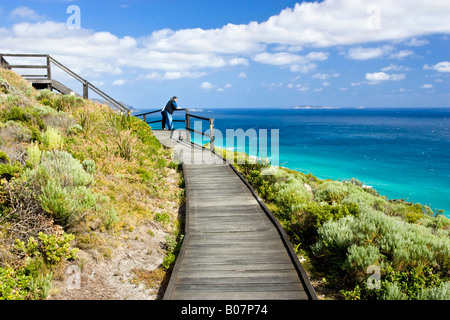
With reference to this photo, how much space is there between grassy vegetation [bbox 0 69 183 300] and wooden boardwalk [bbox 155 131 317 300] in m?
0.56

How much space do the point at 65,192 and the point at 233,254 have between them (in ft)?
11.7

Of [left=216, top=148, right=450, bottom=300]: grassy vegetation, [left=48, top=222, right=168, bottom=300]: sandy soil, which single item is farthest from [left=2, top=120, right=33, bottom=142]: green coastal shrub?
[left=216, top=148, right=450, bottom=300]: grassy vegetation

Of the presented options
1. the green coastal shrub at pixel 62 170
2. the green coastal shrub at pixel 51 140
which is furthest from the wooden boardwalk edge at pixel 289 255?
the green coastal shrub at pixel 51 140

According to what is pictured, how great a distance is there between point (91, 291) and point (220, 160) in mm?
8047

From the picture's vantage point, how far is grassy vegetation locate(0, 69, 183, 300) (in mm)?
4766

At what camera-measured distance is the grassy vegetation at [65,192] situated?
4766 millimetres

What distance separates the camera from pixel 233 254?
561cm

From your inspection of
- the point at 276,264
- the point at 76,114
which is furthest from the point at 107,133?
the point at 276,264

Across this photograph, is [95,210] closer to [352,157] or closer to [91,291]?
[91,291]

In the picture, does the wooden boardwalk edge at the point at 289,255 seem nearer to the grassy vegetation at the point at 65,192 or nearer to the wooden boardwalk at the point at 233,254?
the wooden boardwalk at the point at 233,254

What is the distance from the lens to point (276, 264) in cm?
528

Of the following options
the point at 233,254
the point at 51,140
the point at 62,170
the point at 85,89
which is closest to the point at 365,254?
the point at 233,254

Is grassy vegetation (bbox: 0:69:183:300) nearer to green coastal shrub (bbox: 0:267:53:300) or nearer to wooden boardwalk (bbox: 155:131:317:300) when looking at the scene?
green coastal shrub (bbox: 0:267:53:300)

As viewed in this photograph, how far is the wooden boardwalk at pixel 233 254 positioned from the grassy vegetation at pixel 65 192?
0.56 metres
